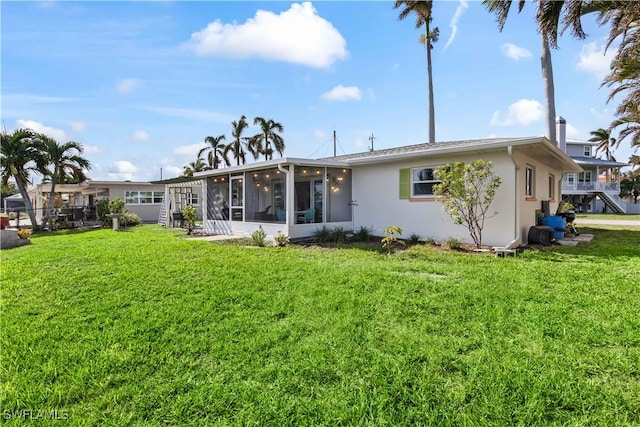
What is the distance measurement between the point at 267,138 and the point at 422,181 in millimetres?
22847

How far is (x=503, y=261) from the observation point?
6.70 m

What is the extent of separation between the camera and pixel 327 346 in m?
3.22

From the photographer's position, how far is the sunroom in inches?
410

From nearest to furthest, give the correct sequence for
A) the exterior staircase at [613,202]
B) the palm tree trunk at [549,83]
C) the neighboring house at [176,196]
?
Result: the palm tree trunk at [549,83], the neighboring house at [176,196], the exterior staircase at [613,202]

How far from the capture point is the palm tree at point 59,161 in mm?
16375

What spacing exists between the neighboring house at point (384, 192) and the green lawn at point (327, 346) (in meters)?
3.06

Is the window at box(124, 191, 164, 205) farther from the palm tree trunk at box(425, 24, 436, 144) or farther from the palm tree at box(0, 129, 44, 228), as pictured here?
the palm tree trunk at box(425, 24, 436, 144)

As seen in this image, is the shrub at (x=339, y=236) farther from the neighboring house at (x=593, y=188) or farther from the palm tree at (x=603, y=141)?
the palm tree at (x=603, y=141)

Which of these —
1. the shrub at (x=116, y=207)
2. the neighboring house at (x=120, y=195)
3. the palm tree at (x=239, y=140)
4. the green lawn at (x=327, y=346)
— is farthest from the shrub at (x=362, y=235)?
the palm tree at (x=239, y=140)

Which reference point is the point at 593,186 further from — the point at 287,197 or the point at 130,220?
the point at 130,220

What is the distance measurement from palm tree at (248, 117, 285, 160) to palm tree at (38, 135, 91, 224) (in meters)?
15.0

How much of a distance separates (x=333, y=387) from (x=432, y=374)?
86 centimetres

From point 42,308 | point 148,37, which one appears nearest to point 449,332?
point 42,308

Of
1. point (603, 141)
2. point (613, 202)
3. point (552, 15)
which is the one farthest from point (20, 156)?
point (603, 141)
